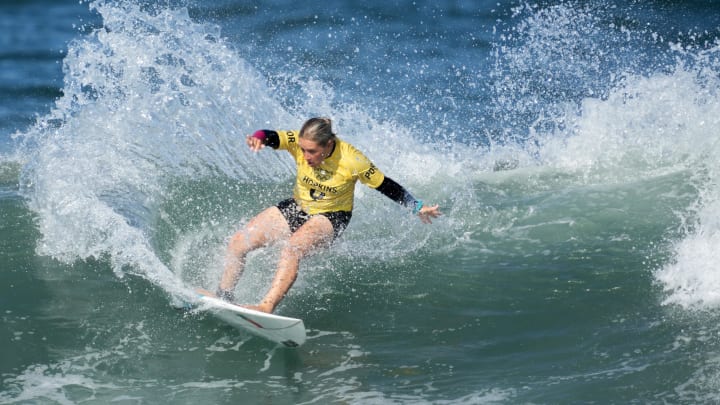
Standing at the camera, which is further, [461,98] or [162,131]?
[461,98]

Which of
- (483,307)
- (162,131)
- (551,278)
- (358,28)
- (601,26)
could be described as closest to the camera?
(483,307)

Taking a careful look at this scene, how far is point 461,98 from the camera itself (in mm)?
15445

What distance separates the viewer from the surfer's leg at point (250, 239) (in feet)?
25.0

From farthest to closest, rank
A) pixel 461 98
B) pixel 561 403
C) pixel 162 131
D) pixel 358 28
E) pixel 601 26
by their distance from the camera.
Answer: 1. pixel 358 28
2. pixel 601 26
3. pixel 461 98
4. pixel 162 131
5. pixel 561 403

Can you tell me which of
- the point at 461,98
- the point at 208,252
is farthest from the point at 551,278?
the point at 461,98

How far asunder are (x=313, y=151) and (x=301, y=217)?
76 cm

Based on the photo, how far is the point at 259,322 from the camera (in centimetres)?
691

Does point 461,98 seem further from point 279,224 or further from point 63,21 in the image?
point 63,21

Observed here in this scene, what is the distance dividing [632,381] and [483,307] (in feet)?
5.65

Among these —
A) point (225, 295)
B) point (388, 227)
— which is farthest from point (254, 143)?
point (388, 227)

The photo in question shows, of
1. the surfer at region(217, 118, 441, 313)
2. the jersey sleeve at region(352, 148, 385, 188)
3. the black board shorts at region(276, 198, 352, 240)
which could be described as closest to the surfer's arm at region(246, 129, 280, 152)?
the surfer at region(217, 118, 441, 313)

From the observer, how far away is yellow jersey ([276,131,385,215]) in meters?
7.73

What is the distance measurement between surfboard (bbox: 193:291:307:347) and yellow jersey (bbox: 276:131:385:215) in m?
1.26

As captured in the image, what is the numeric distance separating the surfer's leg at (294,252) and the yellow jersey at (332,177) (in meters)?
0.17
